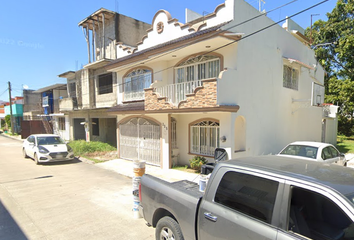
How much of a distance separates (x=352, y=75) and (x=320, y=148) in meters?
16.4

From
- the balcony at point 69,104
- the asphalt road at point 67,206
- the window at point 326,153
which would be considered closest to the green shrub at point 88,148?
the asphalt road at point 67,206

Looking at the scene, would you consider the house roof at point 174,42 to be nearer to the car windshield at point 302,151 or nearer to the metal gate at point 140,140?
the metal gate at point 140,140

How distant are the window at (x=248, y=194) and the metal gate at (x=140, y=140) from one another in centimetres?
762

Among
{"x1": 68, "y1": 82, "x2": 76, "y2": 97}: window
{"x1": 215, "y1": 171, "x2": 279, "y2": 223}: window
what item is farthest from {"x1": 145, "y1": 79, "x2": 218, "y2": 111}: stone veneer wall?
{"x1": 68, "y1": 82, "x2": 76, "y2": 97}: window

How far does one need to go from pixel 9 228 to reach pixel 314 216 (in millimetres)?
5437

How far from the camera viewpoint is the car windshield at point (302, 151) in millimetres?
7430

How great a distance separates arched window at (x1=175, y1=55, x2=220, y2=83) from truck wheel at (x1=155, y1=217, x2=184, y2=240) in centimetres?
658

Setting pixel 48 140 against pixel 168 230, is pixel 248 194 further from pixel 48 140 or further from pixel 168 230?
pixel 48 140

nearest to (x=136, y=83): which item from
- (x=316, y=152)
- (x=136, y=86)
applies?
(x=136, y=86)

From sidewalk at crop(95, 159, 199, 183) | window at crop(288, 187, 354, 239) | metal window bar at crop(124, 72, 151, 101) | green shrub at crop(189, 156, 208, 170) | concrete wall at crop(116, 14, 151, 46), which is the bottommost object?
sidewalk at crop(95, 159, 199, 183)

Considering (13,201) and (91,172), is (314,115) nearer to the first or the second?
(91,172)

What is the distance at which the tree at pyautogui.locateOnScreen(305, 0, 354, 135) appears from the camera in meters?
17.2

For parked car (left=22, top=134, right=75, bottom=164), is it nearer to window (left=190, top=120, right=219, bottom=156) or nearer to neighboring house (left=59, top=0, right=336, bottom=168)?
neighboring house (left=59, top=0, right=336, bottom=168)

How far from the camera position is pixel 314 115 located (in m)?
14.1
